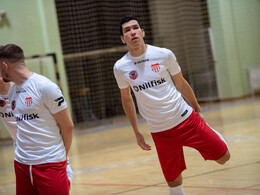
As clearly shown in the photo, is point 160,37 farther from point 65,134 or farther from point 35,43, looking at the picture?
point 65,134

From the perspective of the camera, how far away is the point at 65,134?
3.29m

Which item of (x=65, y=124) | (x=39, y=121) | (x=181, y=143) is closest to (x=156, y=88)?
(x=181, y=143)

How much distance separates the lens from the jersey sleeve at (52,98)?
3.19 m

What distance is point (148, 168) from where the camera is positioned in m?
6.89

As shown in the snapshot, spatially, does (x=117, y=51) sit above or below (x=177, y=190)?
above

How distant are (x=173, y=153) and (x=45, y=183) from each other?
1.41 m

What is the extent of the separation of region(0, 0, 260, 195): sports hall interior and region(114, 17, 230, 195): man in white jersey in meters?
5.72

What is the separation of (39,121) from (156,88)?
49.6 inches

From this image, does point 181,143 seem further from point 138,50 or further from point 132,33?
point 132,33

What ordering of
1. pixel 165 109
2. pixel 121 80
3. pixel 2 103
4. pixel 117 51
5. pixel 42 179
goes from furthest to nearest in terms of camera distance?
pixel 117 51
pixel 2 103
pixel 121 80
pixel 165 109
pixel 42 179

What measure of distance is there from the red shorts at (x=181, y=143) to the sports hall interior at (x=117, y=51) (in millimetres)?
5721

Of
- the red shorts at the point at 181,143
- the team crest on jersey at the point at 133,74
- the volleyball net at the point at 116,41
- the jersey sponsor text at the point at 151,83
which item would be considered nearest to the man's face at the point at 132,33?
the team crest on jersey at the point at 133,74

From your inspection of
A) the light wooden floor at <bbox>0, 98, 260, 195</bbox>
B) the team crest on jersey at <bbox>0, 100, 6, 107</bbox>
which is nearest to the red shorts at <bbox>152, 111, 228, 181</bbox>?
the light wooden floor at <bbox>0, 98, 260, 195</bbox>

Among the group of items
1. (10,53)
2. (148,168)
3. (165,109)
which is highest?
(10,53)
